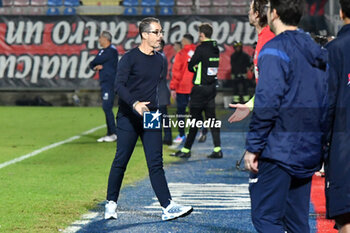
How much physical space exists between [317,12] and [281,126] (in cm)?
3229

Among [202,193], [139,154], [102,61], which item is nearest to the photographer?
[202,193]

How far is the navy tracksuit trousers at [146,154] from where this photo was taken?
805cm

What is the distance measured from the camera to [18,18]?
91.4 ft

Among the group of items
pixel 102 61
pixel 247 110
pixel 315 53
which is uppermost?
pixel 315 53

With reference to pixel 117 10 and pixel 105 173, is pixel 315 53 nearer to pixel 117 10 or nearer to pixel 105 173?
pixel 105 173

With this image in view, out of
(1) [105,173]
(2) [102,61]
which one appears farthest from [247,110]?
(2) [102,61]

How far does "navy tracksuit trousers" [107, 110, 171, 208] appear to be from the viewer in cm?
805

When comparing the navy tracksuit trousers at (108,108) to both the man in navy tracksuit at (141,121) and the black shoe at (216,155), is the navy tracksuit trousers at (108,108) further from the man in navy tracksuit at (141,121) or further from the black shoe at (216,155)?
the man in navy tracksuit at (141,121)

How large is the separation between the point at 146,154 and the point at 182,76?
28.3ft

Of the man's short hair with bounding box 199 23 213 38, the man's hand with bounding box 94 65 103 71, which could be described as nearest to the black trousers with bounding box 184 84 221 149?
the man's short hair with bounding box 199 23 213 38

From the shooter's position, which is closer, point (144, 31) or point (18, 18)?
point (144, 31)

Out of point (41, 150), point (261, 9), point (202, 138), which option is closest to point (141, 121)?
point (261, 9)

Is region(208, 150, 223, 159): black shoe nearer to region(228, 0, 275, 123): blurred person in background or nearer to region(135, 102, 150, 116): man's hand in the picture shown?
region(135, 102, 150, 116): man's hand

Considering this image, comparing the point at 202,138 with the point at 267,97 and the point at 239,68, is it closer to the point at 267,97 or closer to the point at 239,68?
the point at 239,68
